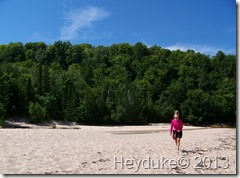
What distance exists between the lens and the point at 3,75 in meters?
33.5

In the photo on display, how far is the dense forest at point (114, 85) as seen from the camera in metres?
36.9

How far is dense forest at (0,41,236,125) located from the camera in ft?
121

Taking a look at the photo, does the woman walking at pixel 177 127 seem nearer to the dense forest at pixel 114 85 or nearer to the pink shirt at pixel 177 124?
the pink shirt at pixel 177 124

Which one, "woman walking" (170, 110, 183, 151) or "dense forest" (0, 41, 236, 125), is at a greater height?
"dense forest" (0, 41, 236, 125)

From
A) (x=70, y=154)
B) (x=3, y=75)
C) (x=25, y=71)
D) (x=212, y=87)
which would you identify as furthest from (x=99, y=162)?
(x=212, y=87)

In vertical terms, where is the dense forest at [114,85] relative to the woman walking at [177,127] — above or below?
above

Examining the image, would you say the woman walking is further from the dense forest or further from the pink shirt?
the dense forest

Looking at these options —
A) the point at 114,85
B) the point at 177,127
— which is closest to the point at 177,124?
the point at 177,127

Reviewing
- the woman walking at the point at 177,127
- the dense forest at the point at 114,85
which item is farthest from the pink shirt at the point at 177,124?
the dense forest at the point at 114,85

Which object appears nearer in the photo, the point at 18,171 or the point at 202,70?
the point at 18,171

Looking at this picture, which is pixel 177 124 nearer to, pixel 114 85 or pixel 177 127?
pixel 177 127

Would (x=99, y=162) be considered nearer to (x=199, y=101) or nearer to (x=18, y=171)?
(x=18, y=171)

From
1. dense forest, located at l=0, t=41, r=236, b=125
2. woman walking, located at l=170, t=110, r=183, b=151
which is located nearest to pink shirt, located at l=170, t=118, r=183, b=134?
woman walking, located at l=170, t=110, r=183, b=151

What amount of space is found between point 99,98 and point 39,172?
1373 inches
